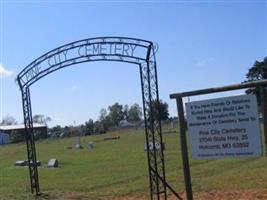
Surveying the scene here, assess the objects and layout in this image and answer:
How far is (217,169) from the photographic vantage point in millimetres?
21781

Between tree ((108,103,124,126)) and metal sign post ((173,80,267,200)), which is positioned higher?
tree ((108,103,124,126))

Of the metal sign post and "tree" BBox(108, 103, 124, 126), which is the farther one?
"tree" BBox(108, 103, 124, 126)

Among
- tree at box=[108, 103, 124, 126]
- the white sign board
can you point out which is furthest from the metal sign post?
tree at box=[108, 103, 124, 126]

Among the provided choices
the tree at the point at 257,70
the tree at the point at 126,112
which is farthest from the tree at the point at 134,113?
the tree at the point at 257,70

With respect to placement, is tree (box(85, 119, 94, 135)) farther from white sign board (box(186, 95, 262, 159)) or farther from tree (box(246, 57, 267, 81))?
white sign board (box(186, 95, 262, 159))

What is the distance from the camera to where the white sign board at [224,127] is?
29.9ft

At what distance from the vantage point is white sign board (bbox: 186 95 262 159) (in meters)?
9.11

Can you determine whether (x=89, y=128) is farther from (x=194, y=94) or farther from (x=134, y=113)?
(x=194, y=94)

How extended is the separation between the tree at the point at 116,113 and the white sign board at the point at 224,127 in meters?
171

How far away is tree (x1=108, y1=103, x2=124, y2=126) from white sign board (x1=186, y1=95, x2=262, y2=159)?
17099cm

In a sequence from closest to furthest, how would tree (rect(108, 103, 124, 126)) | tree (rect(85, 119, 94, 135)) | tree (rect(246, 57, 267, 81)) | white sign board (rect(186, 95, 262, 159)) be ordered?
white sign board (rect(186, 95, 262, 159))
tree (rect(246, 57, 267, 81))
tree (rect(85, 119, 94, 135))
tree (rect(108, 103, 124, 126))

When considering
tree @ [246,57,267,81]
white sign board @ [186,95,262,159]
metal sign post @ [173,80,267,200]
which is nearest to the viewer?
metal sign post @ [173,80,267,200]

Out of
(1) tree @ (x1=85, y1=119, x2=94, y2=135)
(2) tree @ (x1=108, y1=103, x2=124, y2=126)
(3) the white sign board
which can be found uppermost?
(2) tree @ (x1=108, y1=103, x2=124, y2=126)

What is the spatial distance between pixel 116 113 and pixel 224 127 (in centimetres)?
17917
